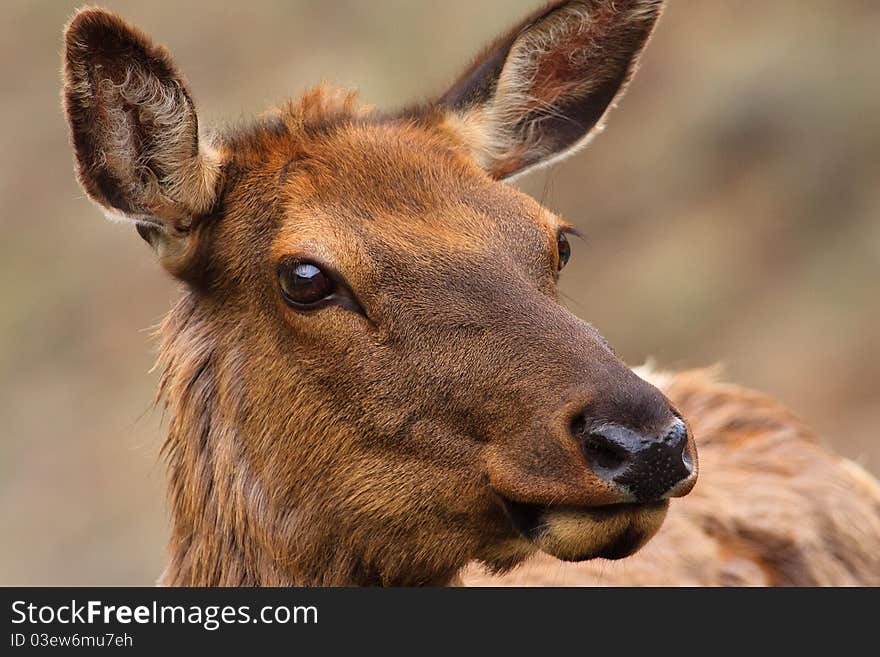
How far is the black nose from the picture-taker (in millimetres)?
3854

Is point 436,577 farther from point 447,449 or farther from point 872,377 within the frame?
point 872,377

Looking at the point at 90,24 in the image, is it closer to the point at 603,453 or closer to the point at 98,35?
the point at 98,35

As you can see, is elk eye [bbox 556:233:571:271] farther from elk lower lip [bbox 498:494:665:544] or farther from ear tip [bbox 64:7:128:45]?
ear tip [bbox 64:7:128:45]

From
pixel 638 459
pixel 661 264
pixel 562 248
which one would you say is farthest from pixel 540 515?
pixel 661 264

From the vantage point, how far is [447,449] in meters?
4.32

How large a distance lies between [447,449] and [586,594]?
1316 mm

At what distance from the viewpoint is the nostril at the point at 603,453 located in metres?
3.86

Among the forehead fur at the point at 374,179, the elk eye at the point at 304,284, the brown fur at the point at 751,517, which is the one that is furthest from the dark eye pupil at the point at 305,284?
the brown fur at the point at 751,517

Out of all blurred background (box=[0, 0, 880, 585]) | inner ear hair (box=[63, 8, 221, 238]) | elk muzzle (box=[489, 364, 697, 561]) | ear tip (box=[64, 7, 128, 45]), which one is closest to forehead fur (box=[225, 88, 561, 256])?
inner ear hair (box=[63, 8, 221, 238])

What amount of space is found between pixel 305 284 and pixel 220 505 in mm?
937

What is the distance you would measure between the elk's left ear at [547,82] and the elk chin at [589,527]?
6.50 feet

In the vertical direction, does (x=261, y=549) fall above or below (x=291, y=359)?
below

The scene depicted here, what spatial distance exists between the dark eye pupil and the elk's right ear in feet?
1.77

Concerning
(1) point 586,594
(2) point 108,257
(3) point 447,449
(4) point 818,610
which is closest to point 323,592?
(3) point 447,449
